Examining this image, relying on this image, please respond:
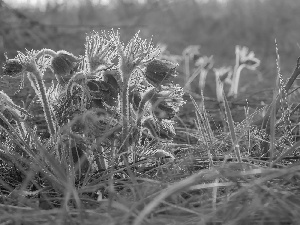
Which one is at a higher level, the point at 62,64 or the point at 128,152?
the point at 62,64

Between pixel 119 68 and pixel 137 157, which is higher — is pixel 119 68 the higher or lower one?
the higher one

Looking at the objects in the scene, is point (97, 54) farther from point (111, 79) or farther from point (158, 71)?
point (158, 71)

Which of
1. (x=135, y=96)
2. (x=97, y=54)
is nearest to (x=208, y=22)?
(x=135, y=96)

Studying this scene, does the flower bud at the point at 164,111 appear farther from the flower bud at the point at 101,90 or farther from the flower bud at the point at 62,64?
the flower bud at the point at 62,64

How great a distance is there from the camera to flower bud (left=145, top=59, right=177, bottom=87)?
1.91m

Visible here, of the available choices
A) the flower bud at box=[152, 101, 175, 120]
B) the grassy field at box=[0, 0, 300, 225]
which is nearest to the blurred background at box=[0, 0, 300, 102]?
the grassy field at box=[0, 0, 300, 225]

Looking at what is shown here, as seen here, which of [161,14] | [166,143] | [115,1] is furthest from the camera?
[161,14]

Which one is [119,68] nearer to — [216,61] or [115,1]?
[216,61]

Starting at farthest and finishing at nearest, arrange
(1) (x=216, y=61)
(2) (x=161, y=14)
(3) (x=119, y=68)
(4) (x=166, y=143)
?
(2) (x=161, y=14) → (1) (x=216, y=61) → (4) (x=166, y=143) → (3) (x=119, y=68)

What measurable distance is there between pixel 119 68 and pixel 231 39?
20.3 feet

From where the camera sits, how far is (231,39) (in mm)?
7848

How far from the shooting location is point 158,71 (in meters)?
1.91

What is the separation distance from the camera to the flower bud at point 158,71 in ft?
6.26

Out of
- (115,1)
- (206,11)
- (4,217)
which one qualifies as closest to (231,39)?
(206,11)
